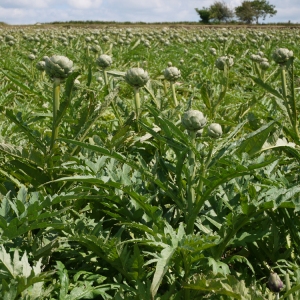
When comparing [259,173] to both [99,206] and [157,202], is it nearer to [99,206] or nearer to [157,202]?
[157,202]

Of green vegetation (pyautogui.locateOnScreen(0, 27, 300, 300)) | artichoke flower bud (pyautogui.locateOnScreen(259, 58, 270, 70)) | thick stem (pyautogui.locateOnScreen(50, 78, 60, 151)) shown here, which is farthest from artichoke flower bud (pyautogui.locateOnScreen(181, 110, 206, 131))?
artichoke flower bud (pyautogui.locateOnScreen(259, 58, 270, 70))

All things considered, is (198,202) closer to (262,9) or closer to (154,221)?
(154,221)

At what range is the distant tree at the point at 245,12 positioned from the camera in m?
52.6

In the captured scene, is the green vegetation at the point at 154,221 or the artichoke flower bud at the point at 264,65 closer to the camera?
the green vegetation at the point at 154,221

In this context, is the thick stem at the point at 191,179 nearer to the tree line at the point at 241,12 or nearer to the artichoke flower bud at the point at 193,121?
the artichoke flower bud at the point at 193,121

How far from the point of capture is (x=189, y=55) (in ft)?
21.8

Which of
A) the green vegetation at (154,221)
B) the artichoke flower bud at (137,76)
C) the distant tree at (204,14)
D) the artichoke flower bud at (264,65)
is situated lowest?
the green vegetation at (154,221)

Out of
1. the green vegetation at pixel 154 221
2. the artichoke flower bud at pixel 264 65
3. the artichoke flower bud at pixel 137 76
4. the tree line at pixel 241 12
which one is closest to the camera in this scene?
the green vegetation at pixel 154 221

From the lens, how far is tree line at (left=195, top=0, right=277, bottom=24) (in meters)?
52.3

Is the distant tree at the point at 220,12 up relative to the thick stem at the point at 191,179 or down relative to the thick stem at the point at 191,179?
up

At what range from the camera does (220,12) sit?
2079 inches

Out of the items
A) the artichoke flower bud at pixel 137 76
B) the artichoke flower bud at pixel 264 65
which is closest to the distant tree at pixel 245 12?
the artichoke flower bud at pixel 264 65

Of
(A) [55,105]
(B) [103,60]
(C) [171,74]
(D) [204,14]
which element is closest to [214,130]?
(A) [55,105]

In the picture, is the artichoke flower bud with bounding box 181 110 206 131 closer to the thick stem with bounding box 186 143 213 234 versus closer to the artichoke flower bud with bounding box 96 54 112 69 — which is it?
the thick stem with bounding box 186 143 213 234
